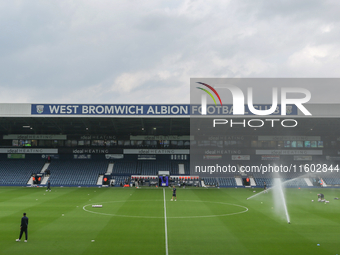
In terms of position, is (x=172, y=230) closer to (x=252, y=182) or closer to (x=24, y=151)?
(x=252, y=182)

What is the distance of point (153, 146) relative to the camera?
69312 mm

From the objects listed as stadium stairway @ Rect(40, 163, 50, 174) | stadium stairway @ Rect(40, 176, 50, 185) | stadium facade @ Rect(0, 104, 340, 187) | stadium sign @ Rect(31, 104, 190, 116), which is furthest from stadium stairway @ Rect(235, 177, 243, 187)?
stadium stairway @ Rect(40, 163, 50, 174)

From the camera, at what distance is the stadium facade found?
53.8m

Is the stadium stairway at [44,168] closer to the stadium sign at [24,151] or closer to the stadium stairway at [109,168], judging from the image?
the stadium sign at [24,151]

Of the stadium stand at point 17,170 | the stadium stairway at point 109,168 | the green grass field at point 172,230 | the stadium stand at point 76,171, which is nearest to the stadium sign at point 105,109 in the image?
the stadium stand at point 76,171

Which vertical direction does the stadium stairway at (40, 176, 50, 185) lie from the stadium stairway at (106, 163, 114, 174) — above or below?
below

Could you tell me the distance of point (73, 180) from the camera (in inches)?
2357

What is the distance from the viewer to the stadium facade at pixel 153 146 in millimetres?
53844

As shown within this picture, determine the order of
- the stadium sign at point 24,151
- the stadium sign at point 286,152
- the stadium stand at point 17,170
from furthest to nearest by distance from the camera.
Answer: the stadium sign at point 24,151 < the stadium sign at point 286,152 < the stadium stand at point 17,170

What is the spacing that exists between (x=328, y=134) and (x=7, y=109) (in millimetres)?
63892

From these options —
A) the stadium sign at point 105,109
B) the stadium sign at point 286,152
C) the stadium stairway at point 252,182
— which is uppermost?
the stadium sign at point 105,109

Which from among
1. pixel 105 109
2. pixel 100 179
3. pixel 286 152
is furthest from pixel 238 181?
pixel 105 109

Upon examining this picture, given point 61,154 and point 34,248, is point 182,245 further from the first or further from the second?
point 61,154

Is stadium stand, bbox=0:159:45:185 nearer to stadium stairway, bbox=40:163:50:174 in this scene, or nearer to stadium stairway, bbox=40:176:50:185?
stadium stairway, bbox=40:163:50:174
